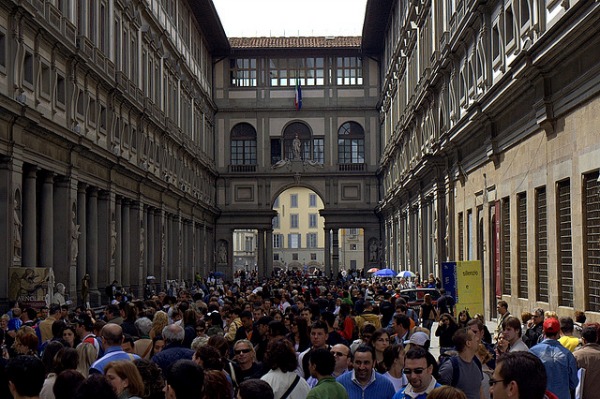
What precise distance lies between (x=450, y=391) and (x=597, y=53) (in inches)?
558

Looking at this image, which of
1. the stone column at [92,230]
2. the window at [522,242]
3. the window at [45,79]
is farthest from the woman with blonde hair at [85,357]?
the stone column at [92,230]

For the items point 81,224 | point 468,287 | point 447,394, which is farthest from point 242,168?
point 447,394

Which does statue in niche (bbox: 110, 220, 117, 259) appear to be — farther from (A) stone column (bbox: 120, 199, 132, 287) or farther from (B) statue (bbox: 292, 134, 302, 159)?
(B) statue (bbox: 292, 134, 302, 159)

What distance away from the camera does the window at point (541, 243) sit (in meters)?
25.0

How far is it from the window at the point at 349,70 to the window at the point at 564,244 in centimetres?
5599

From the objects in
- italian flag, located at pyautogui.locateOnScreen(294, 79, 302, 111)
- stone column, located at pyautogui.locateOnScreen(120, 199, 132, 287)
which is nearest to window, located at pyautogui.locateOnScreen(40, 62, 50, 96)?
stone column, located at pyautogui.locateOnScreen(120, 199, 132, 287)

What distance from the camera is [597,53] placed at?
19172 millimetres

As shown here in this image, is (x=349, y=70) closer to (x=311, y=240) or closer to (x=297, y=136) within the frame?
(x=297, y=136)

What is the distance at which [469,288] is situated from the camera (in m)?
23.5

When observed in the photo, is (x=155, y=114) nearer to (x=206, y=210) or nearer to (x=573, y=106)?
(x=206, y=210)

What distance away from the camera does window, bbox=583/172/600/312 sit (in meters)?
20.1

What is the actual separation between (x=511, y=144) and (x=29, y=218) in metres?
14.4

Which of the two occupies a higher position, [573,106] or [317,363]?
[573,106]

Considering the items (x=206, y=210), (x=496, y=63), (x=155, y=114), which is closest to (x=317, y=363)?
(x=496, y=63)
